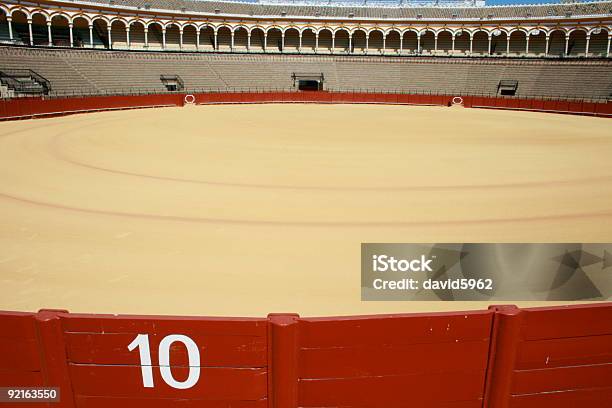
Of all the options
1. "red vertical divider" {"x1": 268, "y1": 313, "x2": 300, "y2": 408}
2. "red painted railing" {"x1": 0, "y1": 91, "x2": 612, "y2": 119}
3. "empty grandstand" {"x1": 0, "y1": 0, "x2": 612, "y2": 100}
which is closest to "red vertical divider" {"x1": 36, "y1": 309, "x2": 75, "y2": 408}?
"red vertical divider" {"x1": 268, "y1": 313, "x2": 300, "y2": 408}

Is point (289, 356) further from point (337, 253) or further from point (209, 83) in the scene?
point (209, 83)

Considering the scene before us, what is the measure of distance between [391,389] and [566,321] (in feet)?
3.68

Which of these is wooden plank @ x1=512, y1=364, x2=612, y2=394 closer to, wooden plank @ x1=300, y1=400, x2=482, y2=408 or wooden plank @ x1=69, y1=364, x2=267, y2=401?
wooden plank @ x1=300, y1=400, x2=482, y2=408

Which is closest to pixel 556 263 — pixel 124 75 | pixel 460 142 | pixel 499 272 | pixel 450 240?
pixel 499 272

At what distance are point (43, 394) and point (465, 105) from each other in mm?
38817

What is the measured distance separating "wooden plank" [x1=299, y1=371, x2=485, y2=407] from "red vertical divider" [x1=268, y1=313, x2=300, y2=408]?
72 millimetres

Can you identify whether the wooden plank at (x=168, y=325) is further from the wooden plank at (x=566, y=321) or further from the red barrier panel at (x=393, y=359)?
the wooden plank at (x=566, y=321)

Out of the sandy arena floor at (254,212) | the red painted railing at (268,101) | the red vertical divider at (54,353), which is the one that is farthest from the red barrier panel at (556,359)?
the red painted railing at (268,101)

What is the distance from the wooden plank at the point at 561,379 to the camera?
306 cm

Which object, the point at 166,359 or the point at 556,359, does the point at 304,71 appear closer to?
the point at 556,359

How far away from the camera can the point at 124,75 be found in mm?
38875

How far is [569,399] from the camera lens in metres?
3.15

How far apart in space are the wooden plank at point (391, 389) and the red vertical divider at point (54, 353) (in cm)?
137

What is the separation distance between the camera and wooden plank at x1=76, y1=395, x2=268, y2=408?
2.91 m
